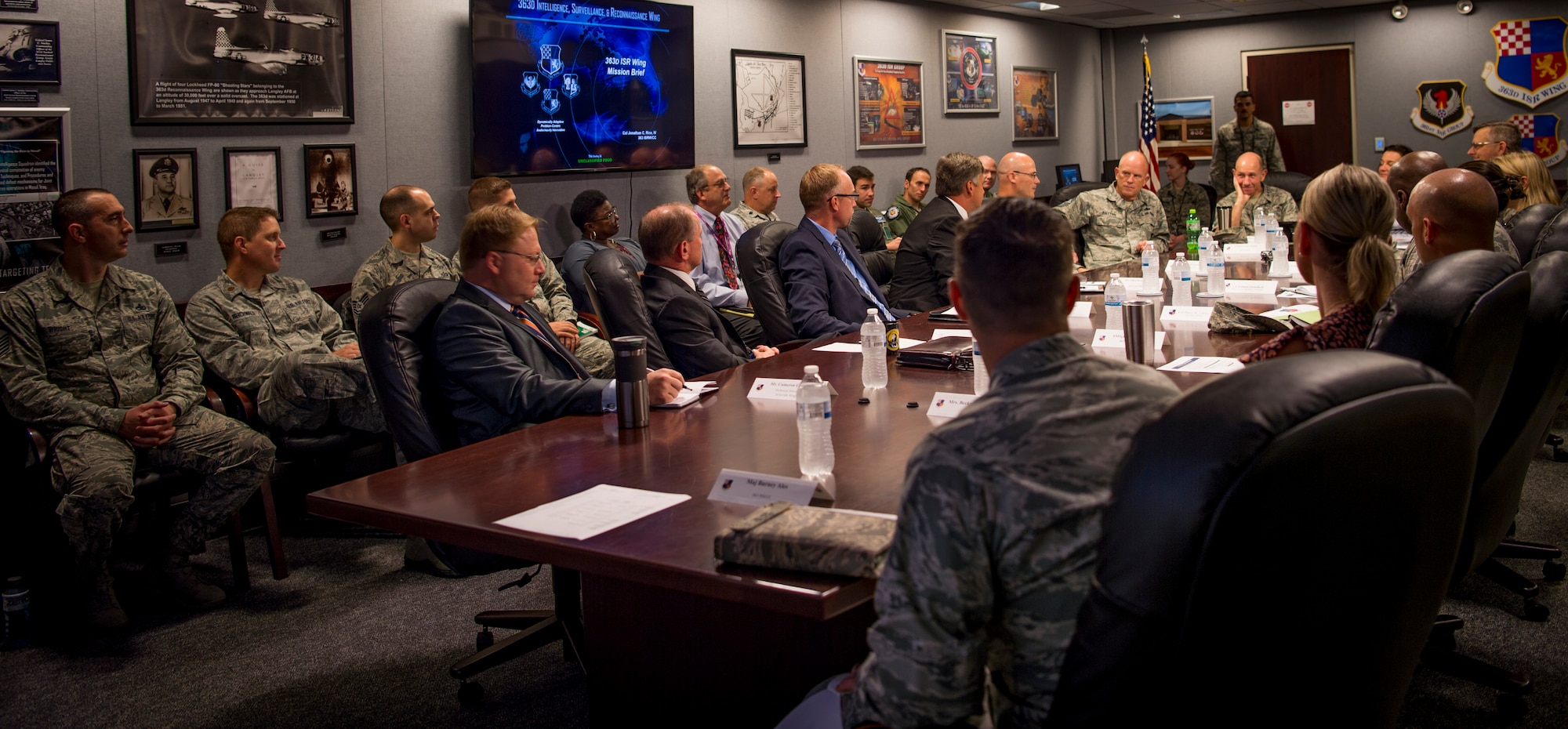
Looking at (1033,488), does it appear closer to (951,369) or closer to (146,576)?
(951,369)

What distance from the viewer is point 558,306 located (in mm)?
5703

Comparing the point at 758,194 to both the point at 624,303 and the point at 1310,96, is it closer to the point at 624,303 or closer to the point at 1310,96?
the point at 624,303

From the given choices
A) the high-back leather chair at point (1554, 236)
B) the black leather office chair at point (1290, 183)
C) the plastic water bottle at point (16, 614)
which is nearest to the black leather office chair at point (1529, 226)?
the high-back leather chair at point (1554, 236)

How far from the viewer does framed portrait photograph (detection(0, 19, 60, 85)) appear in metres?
4.50

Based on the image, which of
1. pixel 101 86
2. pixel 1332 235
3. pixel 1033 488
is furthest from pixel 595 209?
pixel 1033 488

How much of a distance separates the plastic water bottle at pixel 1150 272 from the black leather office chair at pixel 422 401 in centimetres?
287

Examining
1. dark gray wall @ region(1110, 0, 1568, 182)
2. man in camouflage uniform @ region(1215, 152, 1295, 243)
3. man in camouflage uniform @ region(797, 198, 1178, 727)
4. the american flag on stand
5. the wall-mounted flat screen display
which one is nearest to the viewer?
man in camouflage uniform @ region(797, 198, 1178, 727)

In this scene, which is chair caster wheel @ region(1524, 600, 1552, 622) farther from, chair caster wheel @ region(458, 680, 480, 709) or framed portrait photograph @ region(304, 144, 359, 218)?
framed portrait photograph @ region(304, 144, 359, 218)

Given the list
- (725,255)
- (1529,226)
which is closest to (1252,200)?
(1529,226)

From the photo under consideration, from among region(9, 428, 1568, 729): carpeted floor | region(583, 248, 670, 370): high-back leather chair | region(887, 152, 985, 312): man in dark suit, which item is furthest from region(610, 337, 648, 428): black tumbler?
region(887, 152, 985, 312): man in dark suit

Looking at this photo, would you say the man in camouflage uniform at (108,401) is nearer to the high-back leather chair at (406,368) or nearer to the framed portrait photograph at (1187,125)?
the high-back leather chair at (406,368)

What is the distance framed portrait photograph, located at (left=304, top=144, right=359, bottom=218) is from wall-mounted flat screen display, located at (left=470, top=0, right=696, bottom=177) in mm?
727

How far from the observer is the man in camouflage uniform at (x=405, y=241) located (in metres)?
5.31

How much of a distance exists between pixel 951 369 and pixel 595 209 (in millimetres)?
3540
